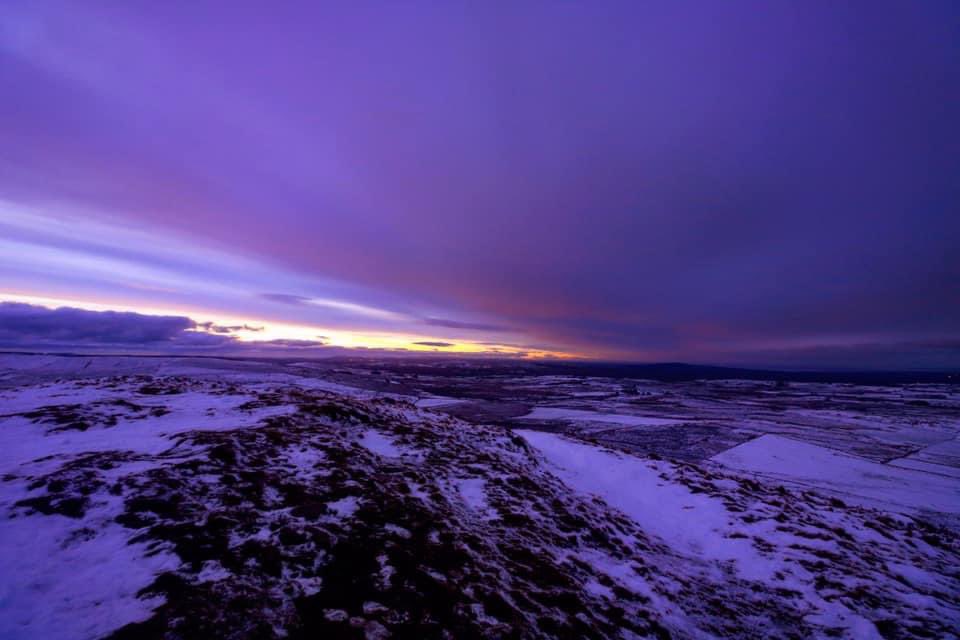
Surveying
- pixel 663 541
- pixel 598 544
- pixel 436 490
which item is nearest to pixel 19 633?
pixel 436 490

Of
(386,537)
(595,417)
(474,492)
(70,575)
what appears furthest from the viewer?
(595,417)

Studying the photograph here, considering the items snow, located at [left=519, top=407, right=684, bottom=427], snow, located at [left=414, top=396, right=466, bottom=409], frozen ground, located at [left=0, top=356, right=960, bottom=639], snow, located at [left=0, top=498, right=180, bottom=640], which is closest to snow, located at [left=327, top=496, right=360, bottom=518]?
frozen ground, located at [left=0, top=356, right=960, bottom=639]

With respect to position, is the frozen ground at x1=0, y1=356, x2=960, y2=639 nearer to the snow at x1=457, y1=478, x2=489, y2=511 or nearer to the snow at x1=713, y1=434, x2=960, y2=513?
the snow at x1=457, y1=478, x2=489, y2=511

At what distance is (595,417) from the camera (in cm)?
4788

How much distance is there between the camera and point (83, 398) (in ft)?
41.3

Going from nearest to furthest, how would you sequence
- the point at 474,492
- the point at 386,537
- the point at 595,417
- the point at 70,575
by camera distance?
the point at 70,575 → the point at 386,537 → the point at 474,492 → the point at 595,417

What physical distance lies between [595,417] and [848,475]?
2548cm

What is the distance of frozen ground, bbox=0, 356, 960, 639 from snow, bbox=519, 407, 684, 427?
30484mm

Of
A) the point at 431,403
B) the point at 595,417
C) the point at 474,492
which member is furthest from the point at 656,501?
the point at 431,403

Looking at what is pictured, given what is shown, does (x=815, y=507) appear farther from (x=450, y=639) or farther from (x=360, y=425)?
(x=360, y=425)

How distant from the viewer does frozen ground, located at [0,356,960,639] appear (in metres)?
4.45

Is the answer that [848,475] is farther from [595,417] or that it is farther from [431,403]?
[431,403]

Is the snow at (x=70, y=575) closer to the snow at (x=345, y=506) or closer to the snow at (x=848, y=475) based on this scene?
the snow at (x=345, y=506)

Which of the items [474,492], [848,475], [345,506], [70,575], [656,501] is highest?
[70,575]
